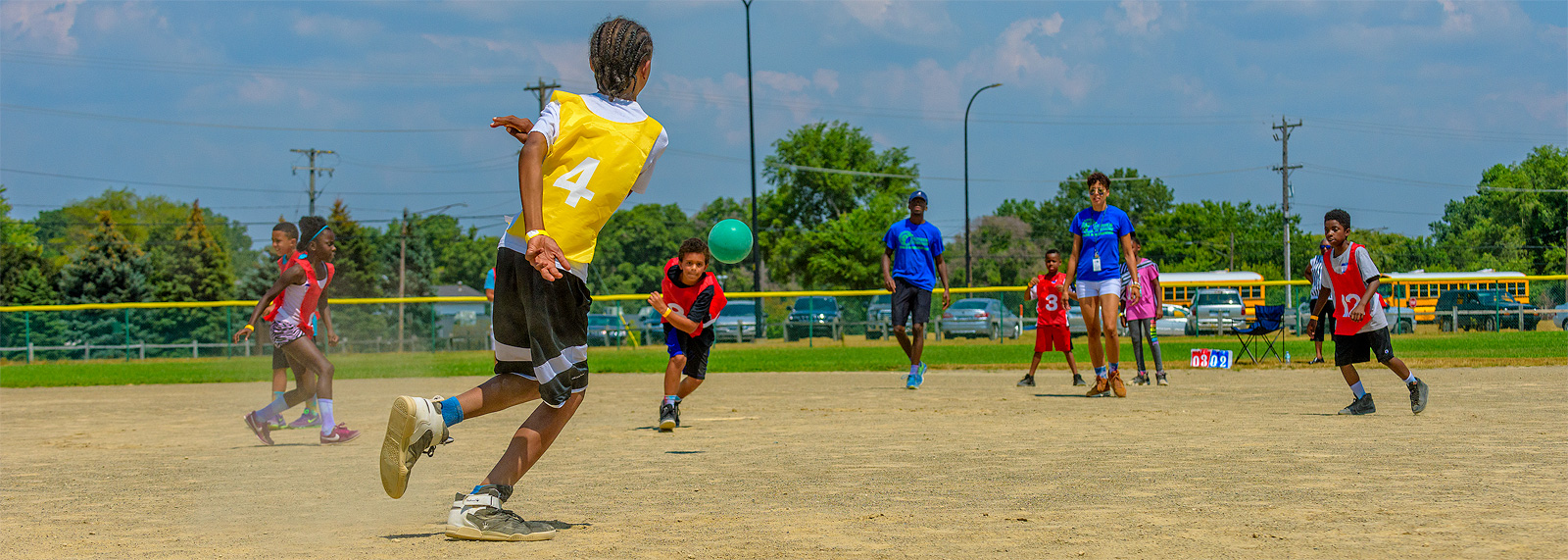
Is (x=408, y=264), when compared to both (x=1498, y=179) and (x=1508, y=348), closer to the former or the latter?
(x=1508, y=348)

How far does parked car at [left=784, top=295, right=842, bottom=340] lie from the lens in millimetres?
31047

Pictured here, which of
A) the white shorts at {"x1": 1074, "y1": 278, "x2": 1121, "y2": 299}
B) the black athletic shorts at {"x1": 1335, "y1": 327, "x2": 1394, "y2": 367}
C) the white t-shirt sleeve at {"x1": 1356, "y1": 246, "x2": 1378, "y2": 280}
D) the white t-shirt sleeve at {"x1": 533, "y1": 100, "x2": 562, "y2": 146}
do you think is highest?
the white t-shirt sleeve at {"x1": 533, "y1": 100, "x2": 562, "y2": 146}

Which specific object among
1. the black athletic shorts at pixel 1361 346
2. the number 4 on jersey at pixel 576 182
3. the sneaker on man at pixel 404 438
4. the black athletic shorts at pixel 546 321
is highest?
the number 4 on jersey at pixel 576 182

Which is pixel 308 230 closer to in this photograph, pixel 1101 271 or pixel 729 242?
pixel 729 242

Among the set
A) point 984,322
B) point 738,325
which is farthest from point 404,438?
point 984,322

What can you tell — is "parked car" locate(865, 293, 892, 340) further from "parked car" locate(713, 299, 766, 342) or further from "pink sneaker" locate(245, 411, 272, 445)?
"pink sneaker" locate(245, 411, 272, 445)

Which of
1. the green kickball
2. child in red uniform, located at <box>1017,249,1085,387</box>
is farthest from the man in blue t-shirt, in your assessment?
the green kickball

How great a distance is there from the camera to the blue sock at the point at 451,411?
4250 mm

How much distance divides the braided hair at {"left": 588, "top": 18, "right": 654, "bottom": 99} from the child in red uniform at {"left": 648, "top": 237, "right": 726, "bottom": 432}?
354 cm

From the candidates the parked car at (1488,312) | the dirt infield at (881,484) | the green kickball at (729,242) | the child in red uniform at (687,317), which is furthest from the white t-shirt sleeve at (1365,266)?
the parked car at (1488,312)

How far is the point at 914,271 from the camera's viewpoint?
475 inches

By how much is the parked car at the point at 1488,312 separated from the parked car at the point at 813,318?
54.4ft

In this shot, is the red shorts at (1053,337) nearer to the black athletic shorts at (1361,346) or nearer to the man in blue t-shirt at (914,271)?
the man in blue t-shirt at (914,271)

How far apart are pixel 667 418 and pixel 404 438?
14.1ft
